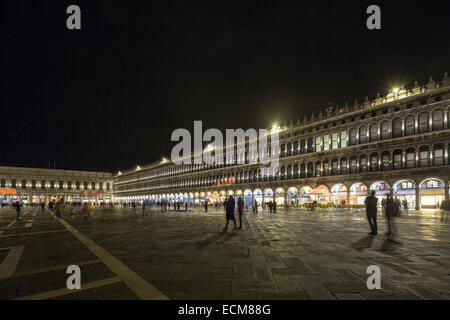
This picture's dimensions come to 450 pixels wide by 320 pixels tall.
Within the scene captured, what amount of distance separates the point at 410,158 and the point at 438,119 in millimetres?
5544

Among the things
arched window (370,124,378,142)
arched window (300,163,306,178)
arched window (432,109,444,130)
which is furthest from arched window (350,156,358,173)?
arched window (432,109,444,130)

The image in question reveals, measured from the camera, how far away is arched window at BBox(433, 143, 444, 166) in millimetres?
36812

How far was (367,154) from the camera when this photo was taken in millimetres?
44844

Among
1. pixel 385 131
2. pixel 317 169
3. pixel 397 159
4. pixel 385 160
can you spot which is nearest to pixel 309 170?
pixel 317 169

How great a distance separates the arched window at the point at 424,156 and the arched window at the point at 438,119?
8.65 feet

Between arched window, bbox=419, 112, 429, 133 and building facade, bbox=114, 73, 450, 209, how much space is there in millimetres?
115

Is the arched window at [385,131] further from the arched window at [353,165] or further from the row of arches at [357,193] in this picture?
the row of arches at [357,193]

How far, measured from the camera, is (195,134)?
4107 inches

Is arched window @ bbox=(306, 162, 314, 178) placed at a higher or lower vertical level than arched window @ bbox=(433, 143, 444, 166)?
lower

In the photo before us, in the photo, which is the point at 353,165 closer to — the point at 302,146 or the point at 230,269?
the point at 302,146

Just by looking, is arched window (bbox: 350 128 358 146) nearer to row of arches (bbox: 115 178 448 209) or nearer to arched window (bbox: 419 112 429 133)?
row of arches (bbox: 115 178 448 209)
